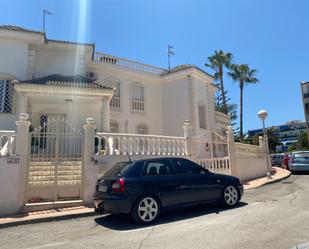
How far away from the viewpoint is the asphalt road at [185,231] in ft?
17.2

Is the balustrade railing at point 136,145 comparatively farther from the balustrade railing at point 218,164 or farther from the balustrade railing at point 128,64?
the balustrade railing at point 128,64

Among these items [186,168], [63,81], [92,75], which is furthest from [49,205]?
[92,75]

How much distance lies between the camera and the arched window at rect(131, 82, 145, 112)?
2293cm

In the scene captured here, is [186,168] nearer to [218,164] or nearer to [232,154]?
[218,164]

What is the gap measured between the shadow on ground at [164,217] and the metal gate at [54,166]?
2205 millimetres

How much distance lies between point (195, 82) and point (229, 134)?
944 cm

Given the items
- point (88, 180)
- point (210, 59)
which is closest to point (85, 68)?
point (88, 180)

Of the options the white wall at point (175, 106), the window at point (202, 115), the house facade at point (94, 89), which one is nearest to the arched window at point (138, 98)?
the house facade at point (94, 89)

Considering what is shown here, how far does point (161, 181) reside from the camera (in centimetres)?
737

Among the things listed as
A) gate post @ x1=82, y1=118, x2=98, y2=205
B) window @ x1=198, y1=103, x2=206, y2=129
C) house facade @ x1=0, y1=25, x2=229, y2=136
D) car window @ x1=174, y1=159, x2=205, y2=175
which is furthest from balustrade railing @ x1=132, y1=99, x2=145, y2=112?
car window @ x1=174, y1=159, x2=205, y2=175

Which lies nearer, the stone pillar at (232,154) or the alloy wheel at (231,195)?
the alloy wheel at (231,195)

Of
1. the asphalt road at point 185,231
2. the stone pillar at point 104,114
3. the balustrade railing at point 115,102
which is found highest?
the balustrade railing at point 115,102

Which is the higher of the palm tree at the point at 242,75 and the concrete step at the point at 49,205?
the palm tree at the point at 242,75

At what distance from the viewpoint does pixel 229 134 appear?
47.6ft
